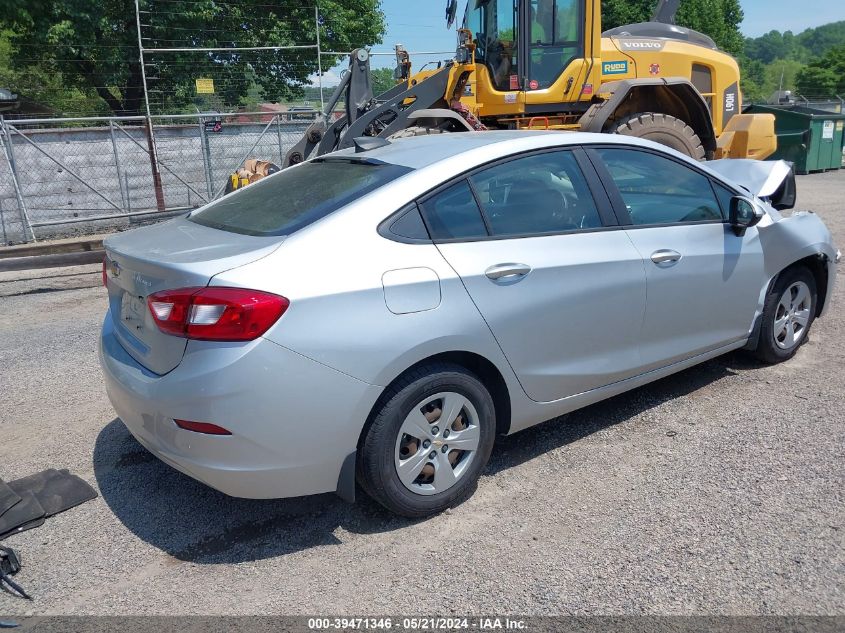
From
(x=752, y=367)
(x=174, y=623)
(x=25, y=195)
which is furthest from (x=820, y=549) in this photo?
(x=25, y=195)

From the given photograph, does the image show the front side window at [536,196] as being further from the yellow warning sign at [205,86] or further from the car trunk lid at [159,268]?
the yellow warning sign at [205,86]

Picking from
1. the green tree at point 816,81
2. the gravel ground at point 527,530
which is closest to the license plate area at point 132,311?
the gravel ground at point 527,530

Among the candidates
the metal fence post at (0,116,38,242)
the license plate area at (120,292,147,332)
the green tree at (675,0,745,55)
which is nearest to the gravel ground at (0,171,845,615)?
the license plate area at (120,292,147,332)

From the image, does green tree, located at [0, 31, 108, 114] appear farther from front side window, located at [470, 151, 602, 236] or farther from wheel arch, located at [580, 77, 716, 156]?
front side window, located at [470, 151, 602, 236]

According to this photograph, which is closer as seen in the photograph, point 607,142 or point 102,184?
point 607,142

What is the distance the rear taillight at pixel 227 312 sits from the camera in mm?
2783

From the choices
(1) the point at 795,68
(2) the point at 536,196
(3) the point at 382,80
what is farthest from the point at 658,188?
(1) the point at 795,68

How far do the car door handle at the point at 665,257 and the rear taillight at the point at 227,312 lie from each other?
2.16m

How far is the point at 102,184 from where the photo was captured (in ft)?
44.5

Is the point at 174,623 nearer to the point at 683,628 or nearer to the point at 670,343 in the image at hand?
the point at 683,628

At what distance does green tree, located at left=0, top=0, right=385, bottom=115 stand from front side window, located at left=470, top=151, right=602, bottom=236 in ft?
41.2

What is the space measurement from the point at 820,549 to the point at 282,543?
2.28 metres

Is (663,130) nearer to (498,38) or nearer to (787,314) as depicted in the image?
(498,38)

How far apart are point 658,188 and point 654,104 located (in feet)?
20.4
